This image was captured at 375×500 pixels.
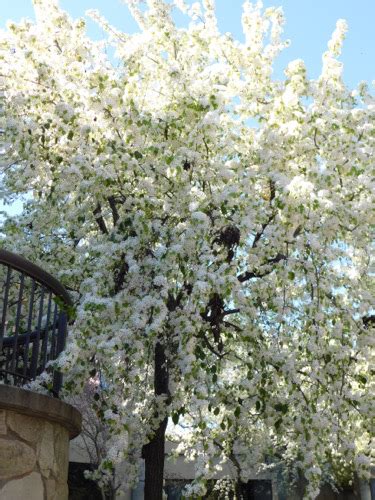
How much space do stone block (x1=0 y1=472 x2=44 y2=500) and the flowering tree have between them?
2339mm

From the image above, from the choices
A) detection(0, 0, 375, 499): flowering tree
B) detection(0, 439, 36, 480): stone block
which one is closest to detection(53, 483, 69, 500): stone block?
detection(0, 439, 36, 480): stone block

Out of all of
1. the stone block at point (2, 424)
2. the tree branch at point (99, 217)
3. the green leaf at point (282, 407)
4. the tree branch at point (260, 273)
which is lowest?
the stone block at point (2, 424)

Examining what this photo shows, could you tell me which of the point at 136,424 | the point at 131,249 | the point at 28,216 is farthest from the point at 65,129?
the point at 136,424

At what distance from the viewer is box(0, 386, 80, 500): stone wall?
415cm

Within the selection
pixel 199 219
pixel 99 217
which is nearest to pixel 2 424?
pixel 199 219

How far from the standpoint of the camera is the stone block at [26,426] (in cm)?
425

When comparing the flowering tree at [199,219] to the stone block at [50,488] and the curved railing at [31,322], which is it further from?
the stone block at [50,488]

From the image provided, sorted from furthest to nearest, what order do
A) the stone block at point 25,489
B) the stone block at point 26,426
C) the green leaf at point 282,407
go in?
the green leaf at point 282,407
the stone block at point 26,426
the stone block at point 25,489

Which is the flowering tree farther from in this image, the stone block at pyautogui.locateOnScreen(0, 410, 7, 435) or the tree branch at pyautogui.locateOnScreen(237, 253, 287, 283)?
the stone block at pyautogui.locateOnScreen(0, 410, 7, 435)

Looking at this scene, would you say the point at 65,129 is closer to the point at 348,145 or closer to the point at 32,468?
the point at 348,145

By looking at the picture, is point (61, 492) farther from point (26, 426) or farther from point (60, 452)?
point (26, 426)

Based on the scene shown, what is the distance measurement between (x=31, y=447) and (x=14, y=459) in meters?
0.18

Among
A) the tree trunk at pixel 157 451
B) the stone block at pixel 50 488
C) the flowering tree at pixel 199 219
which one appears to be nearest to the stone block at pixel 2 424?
the stone block at pixel 50 488

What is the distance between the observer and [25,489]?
13.9 feet
